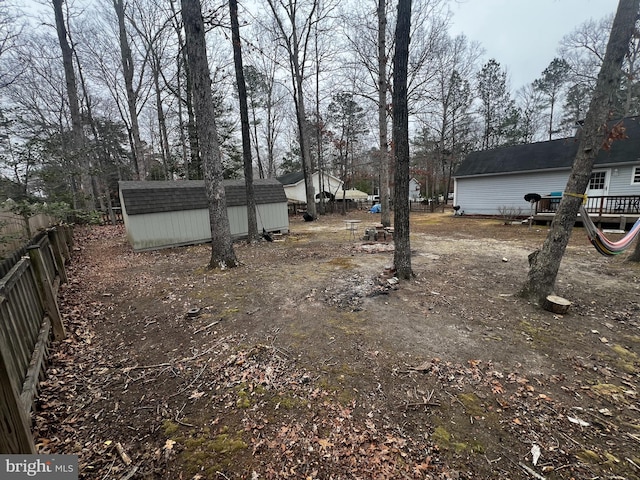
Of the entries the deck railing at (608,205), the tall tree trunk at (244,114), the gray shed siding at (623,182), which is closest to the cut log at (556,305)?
the tall tree trunk at (244,114)

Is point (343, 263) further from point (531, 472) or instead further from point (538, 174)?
point (538, 174)

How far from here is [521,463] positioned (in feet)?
6.05

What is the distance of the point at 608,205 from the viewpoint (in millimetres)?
12383

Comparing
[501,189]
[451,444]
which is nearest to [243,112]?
[451,444]

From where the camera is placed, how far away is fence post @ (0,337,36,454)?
1.51m

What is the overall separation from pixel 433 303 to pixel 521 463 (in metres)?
2.59

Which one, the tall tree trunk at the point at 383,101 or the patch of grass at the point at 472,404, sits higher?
the tall tree trunk at the point at 383,101

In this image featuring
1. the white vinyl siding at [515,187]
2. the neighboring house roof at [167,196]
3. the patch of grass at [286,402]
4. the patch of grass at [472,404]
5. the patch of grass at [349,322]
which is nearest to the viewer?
the patch of grass at [472,404]

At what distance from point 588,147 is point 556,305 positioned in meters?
2.28

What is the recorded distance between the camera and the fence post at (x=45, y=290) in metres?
3.33

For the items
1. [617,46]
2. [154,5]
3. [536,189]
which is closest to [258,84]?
[154,5]

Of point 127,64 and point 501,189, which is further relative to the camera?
point 501,189

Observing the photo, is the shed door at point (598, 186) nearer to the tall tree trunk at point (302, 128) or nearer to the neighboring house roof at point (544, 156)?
the neighboring house roof at point (544, 156)

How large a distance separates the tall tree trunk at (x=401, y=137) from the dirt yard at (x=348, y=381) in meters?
0.59
